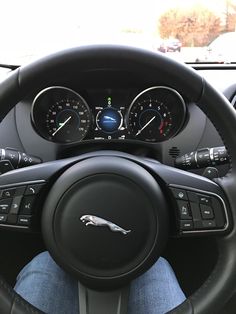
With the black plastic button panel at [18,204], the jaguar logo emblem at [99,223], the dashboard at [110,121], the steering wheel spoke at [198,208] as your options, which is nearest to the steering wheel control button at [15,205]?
the black plastic button panel at [18,204]

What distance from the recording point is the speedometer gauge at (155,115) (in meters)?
1.50

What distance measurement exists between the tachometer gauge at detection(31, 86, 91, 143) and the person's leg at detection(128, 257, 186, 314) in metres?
0.43

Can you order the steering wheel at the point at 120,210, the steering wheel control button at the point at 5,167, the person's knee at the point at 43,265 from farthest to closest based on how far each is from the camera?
the person's knee at the point at 43,265 → the steering wheel control button at the point at 5,167 → the steering wheel at the point at 120,210

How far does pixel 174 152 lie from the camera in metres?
1.48

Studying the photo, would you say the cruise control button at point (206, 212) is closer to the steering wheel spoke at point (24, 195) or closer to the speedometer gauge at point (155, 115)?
the steering wheel spoke at point (24, 195)

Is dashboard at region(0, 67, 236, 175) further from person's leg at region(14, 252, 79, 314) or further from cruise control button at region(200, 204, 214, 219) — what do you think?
cruise control button at region(200, 204, 214, 219)

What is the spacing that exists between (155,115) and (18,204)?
63 cm

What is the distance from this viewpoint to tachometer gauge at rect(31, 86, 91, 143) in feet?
4.84

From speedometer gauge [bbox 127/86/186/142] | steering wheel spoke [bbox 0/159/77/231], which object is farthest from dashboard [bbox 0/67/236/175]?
steering wheel spoke [bbox 0/159/77/231]

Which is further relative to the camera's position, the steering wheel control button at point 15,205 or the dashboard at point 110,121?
the dashboard at point 110,121

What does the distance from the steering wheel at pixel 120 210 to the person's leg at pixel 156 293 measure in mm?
172

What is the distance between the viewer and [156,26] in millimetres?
1715

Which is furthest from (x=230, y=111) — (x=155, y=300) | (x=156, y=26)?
(x=156, y=26)

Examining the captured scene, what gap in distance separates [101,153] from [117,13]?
805mm
